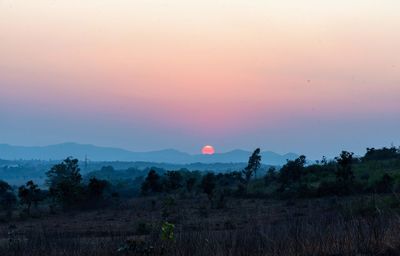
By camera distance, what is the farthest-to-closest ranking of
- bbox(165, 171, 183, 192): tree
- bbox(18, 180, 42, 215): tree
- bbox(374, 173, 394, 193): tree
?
1. bbox(165, 171, 183, 192): tree
2. bbox(18, 180, 42, 215): tree
3. bbox(374, 173, 394, 193): tree

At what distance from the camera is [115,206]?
3559 cm

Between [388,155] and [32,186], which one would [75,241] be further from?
[388,155]

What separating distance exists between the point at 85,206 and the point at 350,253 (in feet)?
→ 100

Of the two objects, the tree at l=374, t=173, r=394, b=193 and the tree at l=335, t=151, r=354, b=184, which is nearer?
the tree at l=374, t=173, r=394, b=193

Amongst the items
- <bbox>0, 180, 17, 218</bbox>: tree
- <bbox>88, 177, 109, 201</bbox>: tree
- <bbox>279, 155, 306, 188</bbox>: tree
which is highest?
<bbox>279, 155, 306, 188</bbox>: tree

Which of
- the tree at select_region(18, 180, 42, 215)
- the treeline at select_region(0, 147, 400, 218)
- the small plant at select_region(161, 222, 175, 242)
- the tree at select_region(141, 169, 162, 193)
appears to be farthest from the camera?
the tree at select_region(141, 169, 162, 193)

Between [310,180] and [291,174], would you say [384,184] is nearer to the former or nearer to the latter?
[291,174]

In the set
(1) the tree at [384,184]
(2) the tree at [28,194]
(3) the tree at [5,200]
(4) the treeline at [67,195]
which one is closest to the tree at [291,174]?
(1) the tree at [384,184]

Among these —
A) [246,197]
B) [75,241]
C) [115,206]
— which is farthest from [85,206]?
[75,241]

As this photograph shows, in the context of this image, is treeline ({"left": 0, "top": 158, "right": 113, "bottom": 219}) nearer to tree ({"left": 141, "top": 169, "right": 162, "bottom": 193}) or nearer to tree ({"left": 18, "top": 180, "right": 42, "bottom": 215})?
tree ({"left": 18, "top": 180, "right": 42, "bottom": 215})

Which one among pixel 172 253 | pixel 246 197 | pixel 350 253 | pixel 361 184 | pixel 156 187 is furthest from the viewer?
pixel 156 187

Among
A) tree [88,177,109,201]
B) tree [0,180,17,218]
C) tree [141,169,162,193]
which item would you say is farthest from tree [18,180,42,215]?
tree [141,169,162,193]

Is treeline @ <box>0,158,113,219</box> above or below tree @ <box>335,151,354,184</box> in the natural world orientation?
below

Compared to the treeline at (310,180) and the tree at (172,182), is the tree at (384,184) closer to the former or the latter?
the treeline at (310,180)
